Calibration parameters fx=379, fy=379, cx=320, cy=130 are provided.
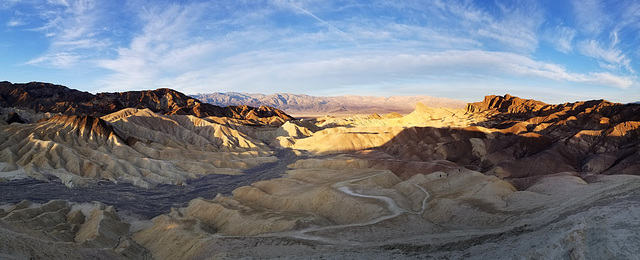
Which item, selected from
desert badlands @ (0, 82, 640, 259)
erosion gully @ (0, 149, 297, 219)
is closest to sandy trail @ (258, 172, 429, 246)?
desert badlands @ (0, 82, 640, 259)

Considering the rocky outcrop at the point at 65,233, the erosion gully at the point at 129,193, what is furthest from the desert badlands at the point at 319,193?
the erosion gully at the point at 129,193

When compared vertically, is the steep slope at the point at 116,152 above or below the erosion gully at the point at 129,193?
above

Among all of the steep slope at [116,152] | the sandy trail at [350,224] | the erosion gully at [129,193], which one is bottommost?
the erosion gully at [129,193]

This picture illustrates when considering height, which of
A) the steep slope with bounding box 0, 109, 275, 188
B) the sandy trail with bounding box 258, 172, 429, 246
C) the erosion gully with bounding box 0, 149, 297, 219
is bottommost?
the erosion gully with bounding box 0, 149, 297, 219

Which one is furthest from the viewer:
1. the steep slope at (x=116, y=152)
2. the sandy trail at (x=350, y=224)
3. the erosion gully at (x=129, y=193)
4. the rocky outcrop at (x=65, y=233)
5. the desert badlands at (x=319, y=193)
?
the steep slope at (x=116, y=152)

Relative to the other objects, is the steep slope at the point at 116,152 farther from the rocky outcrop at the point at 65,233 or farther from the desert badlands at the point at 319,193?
the rocky outcrop at the point at 65,233

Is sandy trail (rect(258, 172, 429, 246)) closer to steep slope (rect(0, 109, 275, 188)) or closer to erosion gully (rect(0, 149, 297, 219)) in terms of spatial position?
erosion gully (rect(0, 149, 297, 219))

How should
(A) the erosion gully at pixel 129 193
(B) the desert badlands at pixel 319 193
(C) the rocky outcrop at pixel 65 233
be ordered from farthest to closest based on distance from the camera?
(A) the erosion gully at pixel 129 193 < (B) the desert badlands at pixel 319 193 < (C) the rocky outcrop at pixel 65 233

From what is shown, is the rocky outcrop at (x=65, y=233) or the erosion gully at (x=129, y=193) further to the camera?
the erosion gully at (x=129, y=193)

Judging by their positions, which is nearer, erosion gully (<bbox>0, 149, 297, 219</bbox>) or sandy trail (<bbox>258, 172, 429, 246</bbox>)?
sandy trail (<bbox>258, 172, 429, 246</bbox>)

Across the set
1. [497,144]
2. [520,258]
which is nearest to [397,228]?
[520,258]
